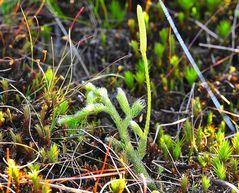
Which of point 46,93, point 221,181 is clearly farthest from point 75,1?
point 221,181

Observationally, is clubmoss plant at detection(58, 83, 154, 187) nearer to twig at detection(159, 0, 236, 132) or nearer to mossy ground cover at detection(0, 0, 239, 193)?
mossy ground cover at detection(0, 0, 239, 193)

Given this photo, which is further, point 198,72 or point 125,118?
point 198,72

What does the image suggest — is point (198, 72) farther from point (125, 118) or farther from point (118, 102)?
point (125, 118)

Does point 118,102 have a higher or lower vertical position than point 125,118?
lower

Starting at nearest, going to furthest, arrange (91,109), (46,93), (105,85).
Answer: (91,109) → (46,93) → (105,85)

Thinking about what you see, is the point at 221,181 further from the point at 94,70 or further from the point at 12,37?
the point at 12,37

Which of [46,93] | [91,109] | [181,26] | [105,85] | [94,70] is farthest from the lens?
[181,26]

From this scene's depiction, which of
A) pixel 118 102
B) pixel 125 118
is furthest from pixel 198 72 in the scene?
pixel 125 118

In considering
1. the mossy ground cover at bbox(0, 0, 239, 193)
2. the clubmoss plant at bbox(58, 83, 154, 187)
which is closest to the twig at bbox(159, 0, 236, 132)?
the mossy ground cover at bbox(0, 0, 239, 193)
